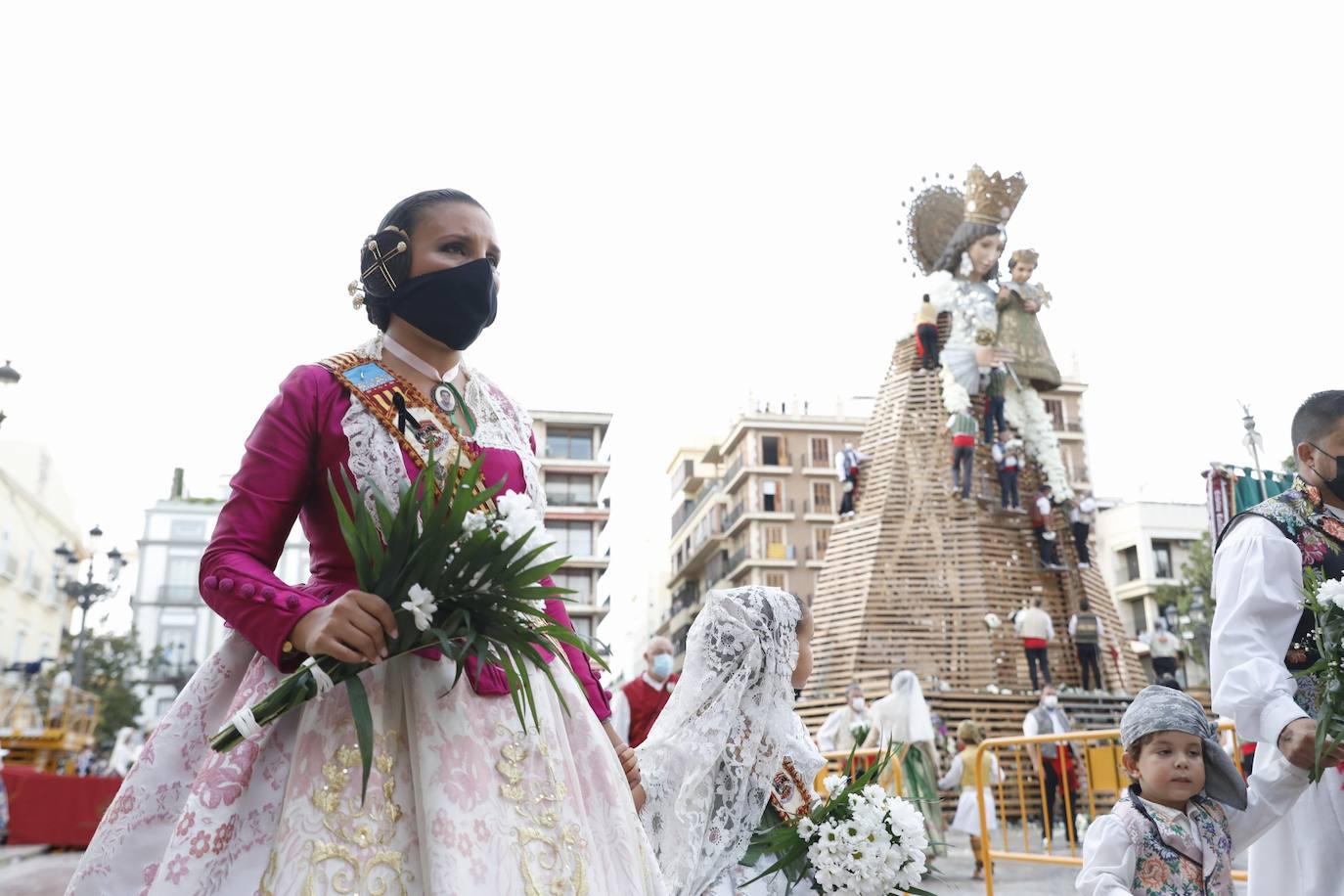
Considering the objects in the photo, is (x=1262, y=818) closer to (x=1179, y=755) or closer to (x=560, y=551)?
(x=1179, y=755)

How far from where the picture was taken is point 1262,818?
361cm

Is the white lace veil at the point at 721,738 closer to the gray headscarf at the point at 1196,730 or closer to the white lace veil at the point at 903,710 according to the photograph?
the gray headscarf at the point at 1196,730

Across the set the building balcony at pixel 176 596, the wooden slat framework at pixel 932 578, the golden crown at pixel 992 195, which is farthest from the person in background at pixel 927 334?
the building balcony at pixel 176 596

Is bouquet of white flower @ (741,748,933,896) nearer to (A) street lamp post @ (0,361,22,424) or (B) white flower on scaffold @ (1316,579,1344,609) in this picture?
(B) white flower on scaffold @ (1316,579,1344,609)

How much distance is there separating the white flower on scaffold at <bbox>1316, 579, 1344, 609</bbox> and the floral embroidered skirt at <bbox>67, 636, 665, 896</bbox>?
219 centimetres

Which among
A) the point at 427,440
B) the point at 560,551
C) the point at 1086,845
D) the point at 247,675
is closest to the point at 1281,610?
the point at 1086,845

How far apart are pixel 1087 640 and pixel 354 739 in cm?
1667

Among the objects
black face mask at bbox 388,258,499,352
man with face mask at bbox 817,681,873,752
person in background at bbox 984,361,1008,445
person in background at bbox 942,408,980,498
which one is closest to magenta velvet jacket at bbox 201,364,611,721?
black face mask at bbox 388,258,499,352

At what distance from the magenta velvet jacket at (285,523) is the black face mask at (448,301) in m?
0.23

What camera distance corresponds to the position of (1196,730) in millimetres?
3738

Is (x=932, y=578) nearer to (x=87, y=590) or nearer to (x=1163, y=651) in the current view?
(x=1163, y=651)

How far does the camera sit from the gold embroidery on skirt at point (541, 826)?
1926mm

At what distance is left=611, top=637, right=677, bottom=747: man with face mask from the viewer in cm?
909

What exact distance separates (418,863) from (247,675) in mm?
458
